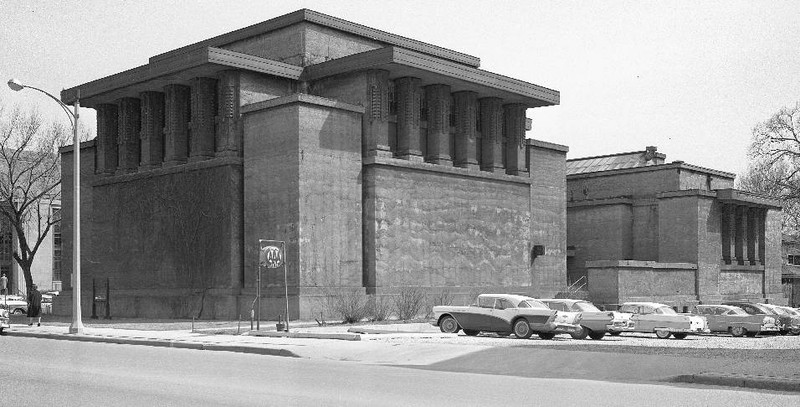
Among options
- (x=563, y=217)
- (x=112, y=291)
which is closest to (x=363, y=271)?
(x=112, y=291)

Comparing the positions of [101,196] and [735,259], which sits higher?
[101,196]

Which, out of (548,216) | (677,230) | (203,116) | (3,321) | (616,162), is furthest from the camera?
(616,162)

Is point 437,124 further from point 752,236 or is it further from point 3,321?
point 752,236

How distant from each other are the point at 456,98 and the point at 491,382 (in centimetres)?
3836

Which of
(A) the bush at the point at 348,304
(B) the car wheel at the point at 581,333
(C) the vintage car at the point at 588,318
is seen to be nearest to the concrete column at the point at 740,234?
(A) the bush at the point at 348,304

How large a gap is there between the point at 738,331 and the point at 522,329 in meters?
14.9

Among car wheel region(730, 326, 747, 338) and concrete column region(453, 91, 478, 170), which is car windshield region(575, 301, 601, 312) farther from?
concrete column region(453, 91, 478, 170)

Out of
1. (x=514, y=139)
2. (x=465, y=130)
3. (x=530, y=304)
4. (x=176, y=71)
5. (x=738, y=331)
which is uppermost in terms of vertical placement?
(x=176, y=71)

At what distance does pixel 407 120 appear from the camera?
51.1 m

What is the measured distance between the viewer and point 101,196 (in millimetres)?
57500

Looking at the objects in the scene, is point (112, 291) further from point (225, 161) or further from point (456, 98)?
point (456, 98)

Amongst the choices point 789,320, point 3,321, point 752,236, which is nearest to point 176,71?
point 3,321

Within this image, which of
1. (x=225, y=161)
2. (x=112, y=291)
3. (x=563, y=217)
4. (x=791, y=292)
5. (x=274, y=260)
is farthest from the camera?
(x=791, y=292)

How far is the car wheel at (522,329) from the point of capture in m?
33.3
